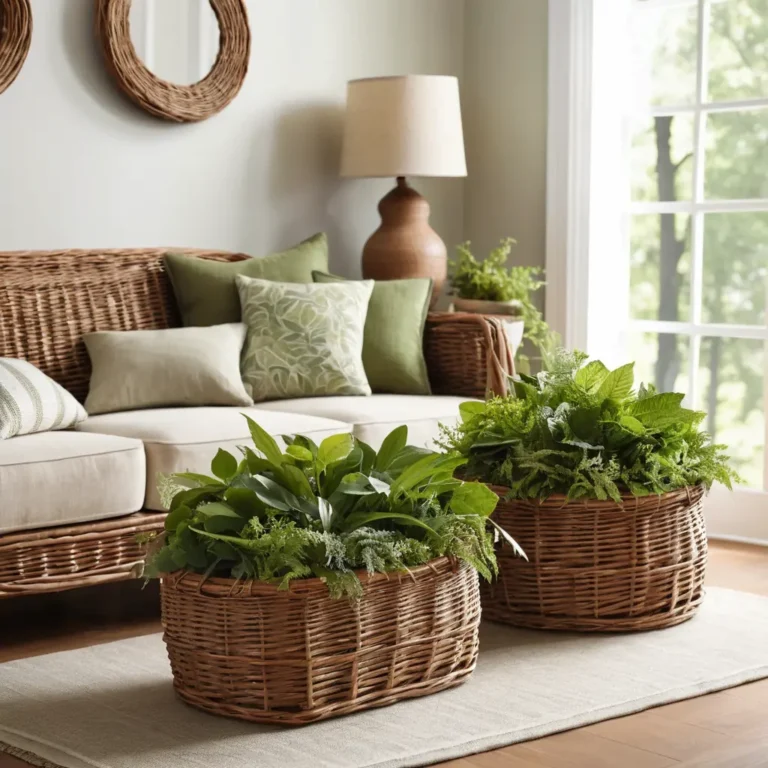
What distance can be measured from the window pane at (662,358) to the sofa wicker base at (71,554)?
197cm

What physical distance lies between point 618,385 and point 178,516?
1.02 meters

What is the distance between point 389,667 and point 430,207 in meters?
2.67

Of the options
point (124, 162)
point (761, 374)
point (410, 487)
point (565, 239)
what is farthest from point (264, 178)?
point (410, 487)

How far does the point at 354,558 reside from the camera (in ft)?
7.36

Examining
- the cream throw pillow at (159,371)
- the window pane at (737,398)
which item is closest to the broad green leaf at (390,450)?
the cream throw pillow at (159,371)

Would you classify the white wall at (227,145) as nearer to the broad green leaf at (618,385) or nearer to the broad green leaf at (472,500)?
the broad green leaf at (618,385)

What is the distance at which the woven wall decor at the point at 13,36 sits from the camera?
3576 millimetres

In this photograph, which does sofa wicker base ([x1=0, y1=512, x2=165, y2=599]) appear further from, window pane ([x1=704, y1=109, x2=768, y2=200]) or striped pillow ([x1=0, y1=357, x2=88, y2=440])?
window pane ([x1=704, y1=109, x2=768, y2=200])

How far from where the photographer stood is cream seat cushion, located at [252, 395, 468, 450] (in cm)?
336

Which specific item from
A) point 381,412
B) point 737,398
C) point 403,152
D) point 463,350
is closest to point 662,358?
point 737,398

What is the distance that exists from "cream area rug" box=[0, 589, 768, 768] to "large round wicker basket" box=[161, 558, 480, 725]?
0.04 metres

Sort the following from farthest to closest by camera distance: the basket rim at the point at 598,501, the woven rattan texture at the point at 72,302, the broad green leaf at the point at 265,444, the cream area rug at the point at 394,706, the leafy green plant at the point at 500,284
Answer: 1. the leafy green plant at the point at 500,284
2. the woven rattan texture at the point at 72,302
3. the basket rim at the point at 598,501
4. the broad green leaf at the point at 265,444
5. the cream area rug at the point at 394,706

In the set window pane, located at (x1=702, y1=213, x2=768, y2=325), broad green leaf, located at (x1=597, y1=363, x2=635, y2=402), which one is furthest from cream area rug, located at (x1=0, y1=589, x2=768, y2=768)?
window pane, located at (x1=702, y1=213, x2=768, y2=325)

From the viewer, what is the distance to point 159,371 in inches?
136
